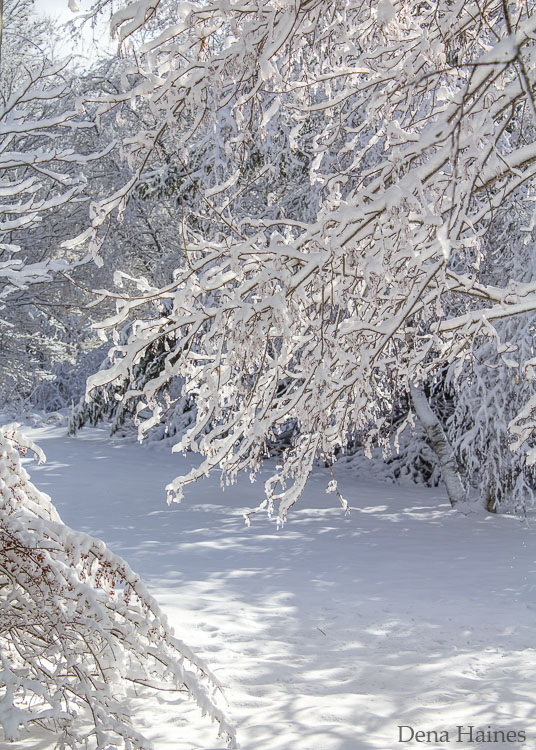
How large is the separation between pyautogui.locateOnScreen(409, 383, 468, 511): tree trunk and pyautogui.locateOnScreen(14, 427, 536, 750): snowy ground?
1.05 ft

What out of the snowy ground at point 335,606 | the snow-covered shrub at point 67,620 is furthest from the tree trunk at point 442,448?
the snow-covered shrub at point 67,620

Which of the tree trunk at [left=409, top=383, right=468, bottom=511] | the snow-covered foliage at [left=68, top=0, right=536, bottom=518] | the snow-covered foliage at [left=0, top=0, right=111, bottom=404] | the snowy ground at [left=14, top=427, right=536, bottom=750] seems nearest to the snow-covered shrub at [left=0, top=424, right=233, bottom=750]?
the snowy ground at [left=14, top=427, right=536, bottom=750]

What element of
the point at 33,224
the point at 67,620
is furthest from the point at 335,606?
the point at 33,224

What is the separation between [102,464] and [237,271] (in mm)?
10012

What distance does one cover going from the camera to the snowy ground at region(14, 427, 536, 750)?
3893 millimetres

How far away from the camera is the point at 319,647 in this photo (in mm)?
5113

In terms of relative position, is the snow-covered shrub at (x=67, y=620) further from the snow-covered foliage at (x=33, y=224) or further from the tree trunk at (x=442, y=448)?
the snow-covered foliage at (x=33, y=224)

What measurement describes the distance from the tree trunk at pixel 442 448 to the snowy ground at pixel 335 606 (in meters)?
0.32

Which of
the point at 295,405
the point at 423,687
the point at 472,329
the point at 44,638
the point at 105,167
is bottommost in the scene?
the point at 423,687

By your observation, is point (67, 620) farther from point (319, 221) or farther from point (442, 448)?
point (442, 448)

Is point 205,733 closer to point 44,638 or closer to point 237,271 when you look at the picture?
point 44,638

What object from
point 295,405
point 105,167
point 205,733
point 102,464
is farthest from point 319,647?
point 105,167

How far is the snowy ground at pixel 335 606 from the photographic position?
389cm

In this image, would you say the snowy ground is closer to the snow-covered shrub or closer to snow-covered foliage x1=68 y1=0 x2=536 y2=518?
the snow-covered shrub
